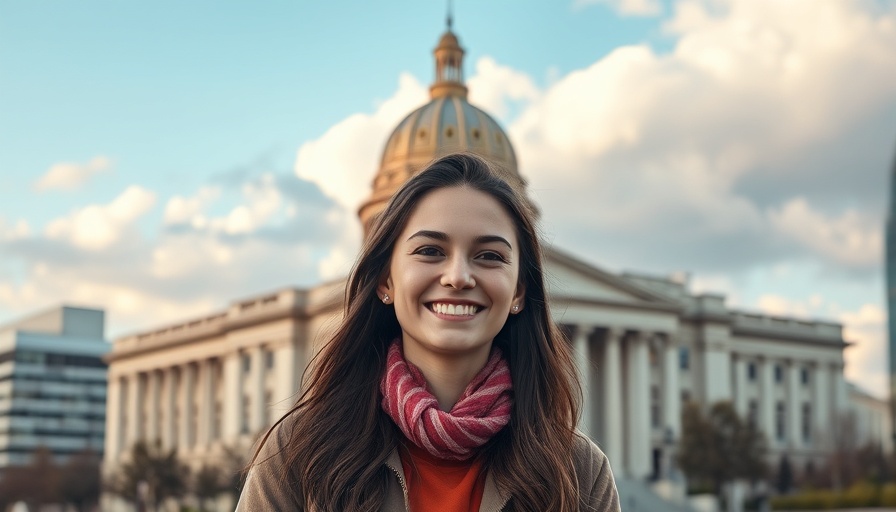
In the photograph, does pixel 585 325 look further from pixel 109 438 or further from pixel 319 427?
pixel 319 427

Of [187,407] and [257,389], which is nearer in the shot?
[257,389]

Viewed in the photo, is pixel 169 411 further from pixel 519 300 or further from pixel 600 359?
pixel 519 300

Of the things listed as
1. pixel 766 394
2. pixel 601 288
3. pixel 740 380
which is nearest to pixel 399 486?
pixel 601 288

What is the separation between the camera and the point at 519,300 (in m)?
4.62

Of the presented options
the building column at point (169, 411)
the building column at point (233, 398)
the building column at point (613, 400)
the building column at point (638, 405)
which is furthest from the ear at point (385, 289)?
the building column at point (169, 411)

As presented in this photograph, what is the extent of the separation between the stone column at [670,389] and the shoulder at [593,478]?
8498 centimetres

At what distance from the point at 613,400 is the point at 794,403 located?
2471cm

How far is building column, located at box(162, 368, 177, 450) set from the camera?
110 m

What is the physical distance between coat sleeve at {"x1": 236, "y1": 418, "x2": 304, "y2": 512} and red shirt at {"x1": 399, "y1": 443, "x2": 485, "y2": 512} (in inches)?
14.7

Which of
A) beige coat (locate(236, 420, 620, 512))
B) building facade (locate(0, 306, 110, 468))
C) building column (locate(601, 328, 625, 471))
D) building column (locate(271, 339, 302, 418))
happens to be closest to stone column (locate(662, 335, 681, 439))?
building column (locate(601, 328, 625, 471))

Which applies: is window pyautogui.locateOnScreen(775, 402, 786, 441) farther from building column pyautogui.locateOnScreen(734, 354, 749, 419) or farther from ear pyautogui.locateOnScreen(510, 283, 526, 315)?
ear pyautogui.locateOnScreen(510, 283, 526, 315)

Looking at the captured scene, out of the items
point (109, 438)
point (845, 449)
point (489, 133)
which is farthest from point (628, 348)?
point (109, 438)

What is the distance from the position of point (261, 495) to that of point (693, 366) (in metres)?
91.4

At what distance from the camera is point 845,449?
85.2 metres
